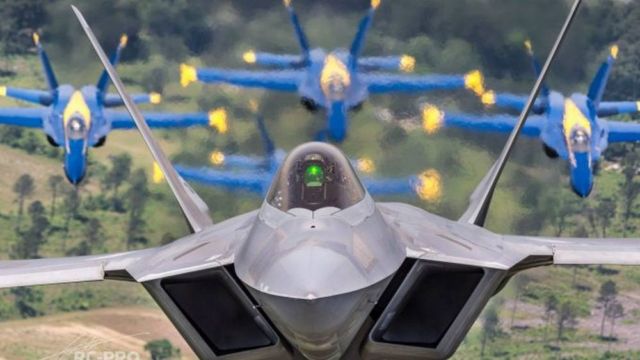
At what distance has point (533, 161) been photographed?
18344 millimetres

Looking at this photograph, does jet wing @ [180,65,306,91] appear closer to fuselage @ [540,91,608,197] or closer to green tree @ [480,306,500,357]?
fuselage @ [540,91,608,197]

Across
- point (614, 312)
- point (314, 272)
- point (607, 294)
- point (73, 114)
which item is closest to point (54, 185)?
point (73, 114)

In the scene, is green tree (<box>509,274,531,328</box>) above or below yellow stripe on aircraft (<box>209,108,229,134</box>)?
below

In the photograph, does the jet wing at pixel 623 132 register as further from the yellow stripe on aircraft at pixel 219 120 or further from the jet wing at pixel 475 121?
the yellow stripe on aircraft at pixel 219 120

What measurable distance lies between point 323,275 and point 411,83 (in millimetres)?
9918

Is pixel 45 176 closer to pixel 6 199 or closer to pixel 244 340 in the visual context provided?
pixel 6 199

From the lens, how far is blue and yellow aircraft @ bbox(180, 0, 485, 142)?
18203mm

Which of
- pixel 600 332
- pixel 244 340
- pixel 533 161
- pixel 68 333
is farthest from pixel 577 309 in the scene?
pixel 244 340

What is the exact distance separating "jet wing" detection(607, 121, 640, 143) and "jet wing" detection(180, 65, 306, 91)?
12.8 feet

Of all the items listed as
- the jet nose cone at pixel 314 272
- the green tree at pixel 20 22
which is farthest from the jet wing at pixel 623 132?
the jet nose cone at pixel 314 272

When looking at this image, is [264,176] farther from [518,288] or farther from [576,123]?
[576,123]

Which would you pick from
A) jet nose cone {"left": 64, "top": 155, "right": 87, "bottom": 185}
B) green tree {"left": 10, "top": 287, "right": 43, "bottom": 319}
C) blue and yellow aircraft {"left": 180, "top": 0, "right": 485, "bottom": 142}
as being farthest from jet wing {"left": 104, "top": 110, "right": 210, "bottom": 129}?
green tree {"left": 10, "top": 287, "right": 43, "bottom": 319}

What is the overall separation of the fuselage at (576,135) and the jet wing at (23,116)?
625 centimetres

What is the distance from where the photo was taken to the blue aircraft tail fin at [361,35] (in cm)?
1880
